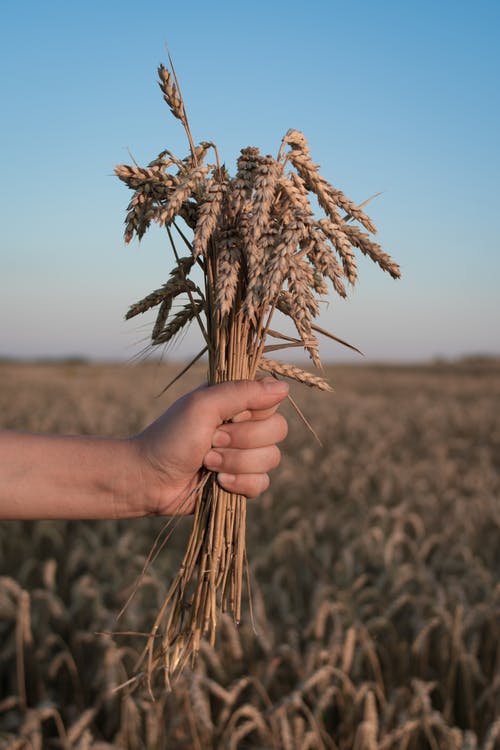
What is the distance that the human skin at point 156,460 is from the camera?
181cm

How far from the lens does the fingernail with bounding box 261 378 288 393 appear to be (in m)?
1.83

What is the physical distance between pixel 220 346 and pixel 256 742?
2228mm

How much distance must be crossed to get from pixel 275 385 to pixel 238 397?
0.45 ft

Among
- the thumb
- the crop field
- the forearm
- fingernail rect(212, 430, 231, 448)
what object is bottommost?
the crop field

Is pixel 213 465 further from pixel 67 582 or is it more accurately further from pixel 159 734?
pixel 67 582

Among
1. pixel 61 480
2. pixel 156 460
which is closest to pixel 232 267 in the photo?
pixel 156 460

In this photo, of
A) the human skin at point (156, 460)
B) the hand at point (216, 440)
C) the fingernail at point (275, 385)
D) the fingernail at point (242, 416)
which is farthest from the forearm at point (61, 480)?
the fingernail at point (275, 385)

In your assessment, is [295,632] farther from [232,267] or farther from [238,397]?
[232,267]

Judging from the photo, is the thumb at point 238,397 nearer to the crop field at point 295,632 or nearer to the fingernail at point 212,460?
the fingernail at point 212,460

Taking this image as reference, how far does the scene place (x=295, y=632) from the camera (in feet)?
11.3

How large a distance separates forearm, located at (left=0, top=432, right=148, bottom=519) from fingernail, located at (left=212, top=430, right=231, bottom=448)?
339 mm

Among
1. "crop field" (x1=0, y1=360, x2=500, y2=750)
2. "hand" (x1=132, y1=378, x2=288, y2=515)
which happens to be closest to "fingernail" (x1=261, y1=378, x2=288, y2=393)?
"hand" (x1=132, y1=378, x2=288, y2=515)

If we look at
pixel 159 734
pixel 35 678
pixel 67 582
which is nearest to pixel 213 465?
pixel 159 734

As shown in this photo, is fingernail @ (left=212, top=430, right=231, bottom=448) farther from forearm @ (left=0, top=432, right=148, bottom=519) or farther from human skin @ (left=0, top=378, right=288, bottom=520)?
forearm @ (left=0, top=432, right=148, bottom=519)
